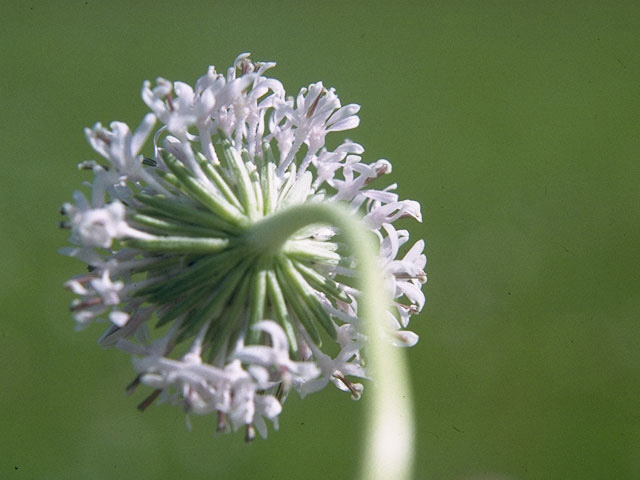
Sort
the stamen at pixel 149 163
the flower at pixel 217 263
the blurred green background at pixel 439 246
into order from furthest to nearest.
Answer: the blurred green background at pixel 439 246 → the stamen at pixel 149 163 → the flower at pixel 217 263

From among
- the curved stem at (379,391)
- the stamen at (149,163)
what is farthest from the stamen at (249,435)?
the stamen at (149,163)

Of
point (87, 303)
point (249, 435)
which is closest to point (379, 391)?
point (249, 435)

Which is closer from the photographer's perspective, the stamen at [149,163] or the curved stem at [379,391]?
the curved stem at [379,391]

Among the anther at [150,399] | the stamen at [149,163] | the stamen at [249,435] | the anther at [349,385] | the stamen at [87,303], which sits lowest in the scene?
the anther at [150,399]

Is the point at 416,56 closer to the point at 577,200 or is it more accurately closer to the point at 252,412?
the point at 577,200

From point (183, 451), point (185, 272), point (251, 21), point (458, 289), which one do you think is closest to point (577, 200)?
point (458, 289)

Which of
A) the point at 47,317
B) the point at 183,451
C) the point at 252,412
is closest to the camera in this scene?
the point at 252,412

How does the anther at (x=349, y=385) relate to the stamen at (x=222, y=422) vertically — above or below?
above

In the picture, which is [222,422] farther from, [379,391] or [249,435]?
[379,391]

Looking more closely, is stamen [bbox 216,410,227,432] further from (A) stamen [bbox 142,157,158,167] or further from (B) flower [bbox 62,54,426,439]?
(A) stamen [bbox 142,157,158,167]

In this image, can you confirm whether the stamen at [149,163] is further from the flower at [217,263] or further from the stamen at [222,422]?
the stamen at [222,422]
